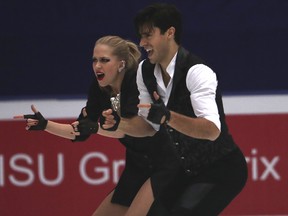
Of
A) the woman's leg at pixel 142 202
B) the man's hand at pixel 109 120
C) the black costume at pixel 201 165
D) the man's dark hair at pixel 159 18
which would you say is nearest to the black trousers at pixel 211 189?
the black costume at pixel 201 165

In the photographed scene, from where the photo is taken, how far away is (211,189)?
3.08 meters

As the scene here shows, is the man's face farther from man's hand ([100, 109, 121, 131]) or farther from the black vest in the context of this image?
man's hand ([100, 109, 121, 131])

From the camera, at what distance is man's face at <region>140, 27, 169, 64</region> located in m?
3.16

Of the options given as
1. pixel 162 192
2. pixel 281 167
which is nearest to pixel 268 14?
pixel 281 167

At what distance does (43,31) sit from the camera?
5086mm

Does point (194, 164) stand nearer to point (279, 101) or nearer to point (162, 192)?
point (162, 192)

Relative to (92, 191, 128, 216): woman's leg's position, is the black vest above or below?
above

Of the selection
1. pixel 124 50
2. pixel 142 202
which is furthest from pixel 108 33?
pixel 142 202

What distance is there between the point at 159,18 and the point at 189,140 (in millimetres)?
517

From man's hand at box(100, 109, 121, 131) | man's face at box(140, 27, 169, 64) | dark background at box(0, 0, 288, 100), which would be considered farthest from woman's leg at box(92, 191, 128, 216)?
dark background at box(0, 0, 288, 100)

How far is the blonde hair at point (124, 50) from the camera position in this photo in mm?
3605

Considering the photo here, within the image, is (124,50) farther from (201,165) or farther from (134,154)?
(201,165)

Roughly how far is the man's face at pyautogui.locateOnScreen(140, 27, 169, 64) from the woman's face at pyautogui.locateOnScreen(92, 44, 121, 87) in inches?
16.5

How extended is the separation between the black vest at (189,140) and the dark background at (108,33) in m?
1.90
